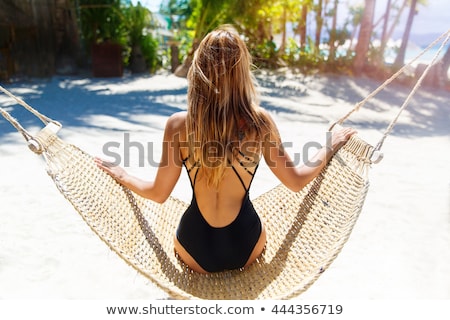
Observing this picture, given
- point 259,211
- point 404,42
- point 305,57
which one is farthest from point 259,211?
point 404,42

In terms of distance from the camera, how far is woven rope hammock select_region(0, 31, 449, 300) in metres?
1.16

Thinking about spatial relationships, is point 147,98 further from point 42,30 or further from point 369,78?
point 369,78

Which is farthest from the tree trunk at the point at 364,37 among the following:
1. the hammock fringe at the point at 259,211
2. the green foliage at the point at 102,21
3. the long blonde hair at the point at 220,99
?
the long blonde hair at the point at 220,99

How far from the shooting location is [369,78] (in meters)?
7.25

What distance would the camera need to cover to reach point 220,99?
41.4 inches

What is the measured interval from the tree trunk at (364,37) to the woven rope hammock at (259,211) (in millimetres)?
6433

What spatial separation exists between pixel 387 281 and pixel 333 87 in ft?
18.4

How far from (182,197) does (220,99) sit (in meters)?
1.41

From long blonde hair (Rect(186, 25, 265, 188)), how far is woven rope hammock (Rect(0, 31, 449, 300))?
355 mm

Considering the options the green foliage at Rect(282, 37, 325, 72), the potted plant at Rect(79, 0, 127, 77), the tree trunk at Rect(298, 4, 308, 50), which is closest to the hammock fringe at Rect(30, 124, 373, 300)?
the potted plant at Rect(79, 0, 127, 77)

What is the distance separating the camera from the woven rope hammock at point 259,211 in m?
1.16

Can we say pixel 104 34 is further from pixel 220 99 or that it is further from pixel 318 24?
pixel 220 99

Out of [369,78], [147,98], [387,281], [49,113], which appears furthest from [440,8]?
[387,281]

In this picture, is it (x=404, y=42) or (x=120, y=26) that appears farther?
(x=120, y=26)
